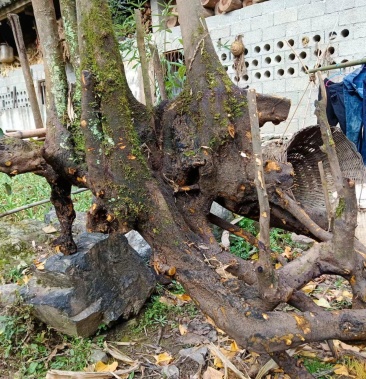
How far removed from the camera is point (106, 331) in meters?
2.93

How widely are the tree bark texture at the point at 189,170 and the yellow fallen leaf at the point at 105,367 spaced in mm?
952

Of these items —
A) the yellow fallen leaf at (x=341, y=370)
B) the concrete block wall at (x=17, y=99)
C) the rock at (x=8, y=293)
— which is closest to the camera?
the yellow fallen leaf at (x=341, y=370)

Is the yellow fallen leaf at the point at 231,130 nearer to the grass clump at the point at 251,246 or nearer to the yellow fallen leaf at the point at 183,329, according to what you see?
the yellow fallen leaf at the point at 183,329

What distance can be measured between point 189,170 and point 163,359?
1341 mm

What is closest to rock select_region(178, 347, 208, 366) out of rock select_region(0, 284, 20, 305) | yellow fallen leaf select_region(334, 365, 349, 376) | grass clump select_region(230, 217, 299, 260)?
yellow fallen leaf select_region(334, 365, 349, 376)

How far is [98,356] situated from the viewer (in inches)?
103

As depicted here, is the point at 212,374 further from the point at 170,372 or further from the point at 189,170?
the point at 189,170

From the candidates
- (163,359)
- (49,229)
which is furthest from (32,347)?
(49,229)

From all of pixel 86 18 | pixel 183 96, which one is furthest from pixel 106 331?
pixel 86 18

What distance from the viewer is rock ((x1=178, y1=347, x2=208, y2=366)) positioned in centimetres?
249

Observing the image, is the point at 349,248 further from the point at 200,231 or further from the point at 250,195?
the point at 200,231

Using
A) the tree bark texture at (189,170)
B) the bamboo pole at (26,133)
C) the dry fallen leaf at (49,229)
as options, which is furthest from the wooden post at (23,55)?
the tree bark texture at (189,170)

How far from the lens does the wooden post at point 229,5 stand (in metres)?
5.42

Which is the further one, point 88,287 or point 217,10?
point 217,10
